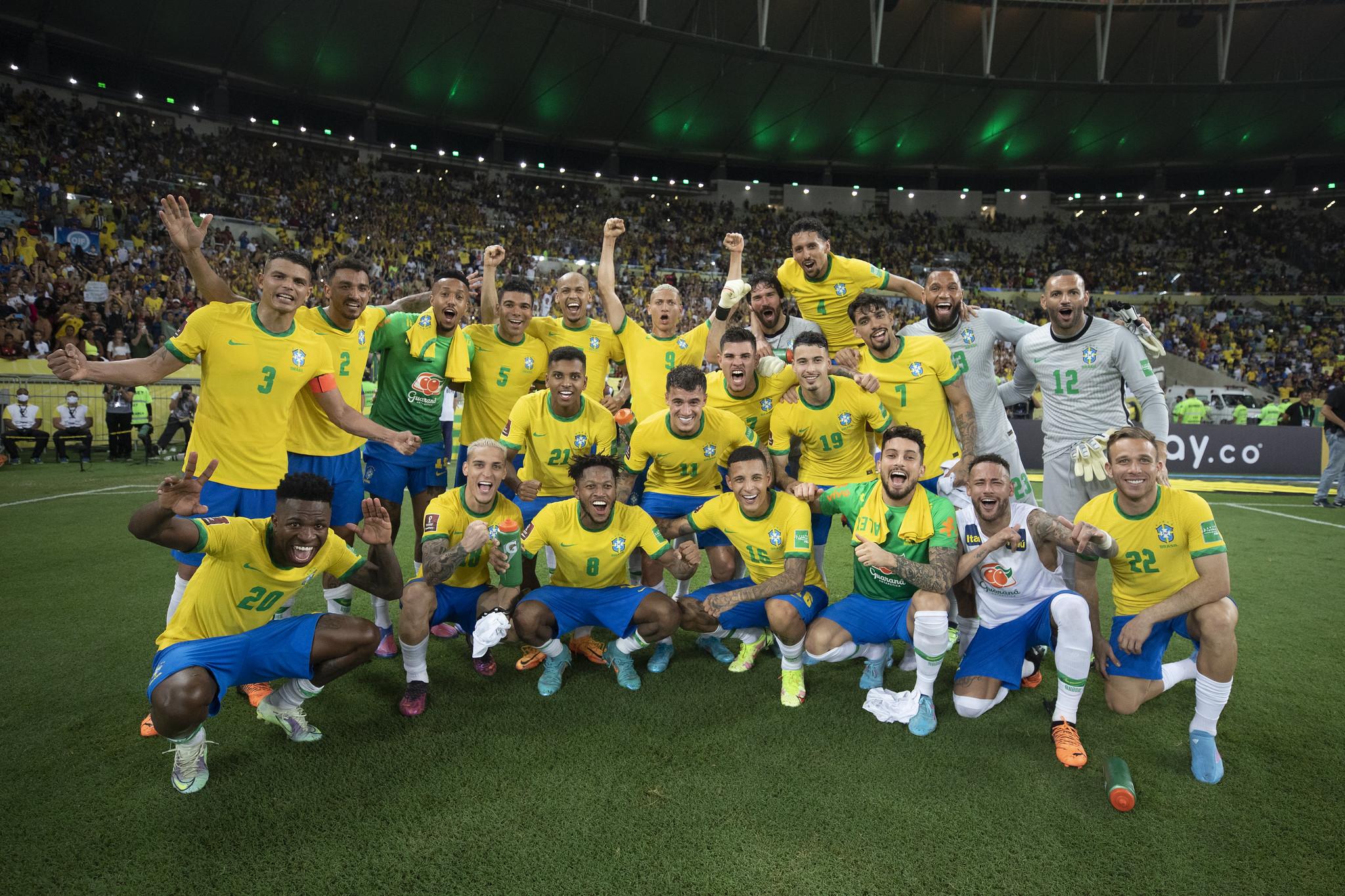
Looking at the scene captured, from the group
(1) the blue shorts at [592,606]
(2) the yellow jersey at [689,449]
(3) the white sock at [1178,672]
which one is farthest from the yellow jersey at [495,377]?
(3) the white sock at [1178,672]

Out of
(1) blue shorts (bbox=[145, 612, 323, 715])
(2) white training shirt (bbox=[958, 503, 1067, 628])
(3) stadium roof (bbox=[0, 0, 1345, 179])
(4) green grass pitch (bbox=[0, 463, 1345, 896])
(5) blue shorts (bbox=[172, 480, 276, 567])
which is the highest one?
(3) stadium roof (bbox=[0, 0, 1345, 179])

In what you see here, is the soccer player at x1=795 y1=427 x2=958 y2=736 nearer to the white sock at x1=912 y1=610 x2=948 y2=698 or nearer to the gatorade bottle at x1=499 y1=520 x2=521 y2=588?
the white sock at x1=912 y1=610 x2=948 y2=698

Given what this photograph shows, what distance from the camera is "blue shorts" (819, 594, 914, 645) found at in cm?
414

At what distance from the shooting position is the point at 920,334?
5.45 meters

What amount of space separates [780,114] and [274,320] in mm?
33021

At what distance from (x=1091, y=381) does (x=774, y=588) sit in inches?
109

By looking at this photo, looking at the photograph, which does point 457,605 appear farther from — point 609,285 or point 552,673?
point 609,285

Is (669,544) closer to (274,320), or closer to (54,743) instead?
(274,320)

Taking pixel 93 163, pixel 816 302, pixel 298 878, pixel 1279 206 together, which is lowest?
pixel 298 878

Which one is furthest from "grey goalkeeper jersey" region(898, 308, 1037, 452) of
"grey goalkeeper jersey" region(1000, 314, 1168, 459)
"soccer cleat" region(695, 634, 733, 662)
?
"soccer cleat" region(695, 634, 733, 662)

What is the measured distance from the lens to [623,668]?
428 cm

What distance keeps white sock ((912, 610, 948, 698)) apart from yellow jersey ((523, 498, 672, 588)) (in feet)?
5.22

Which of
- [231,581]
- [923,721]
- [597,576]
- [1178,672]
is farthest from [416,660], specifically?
[1178,672]

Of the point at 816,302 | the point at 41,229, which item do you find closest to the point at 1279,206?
the point at 816,302
